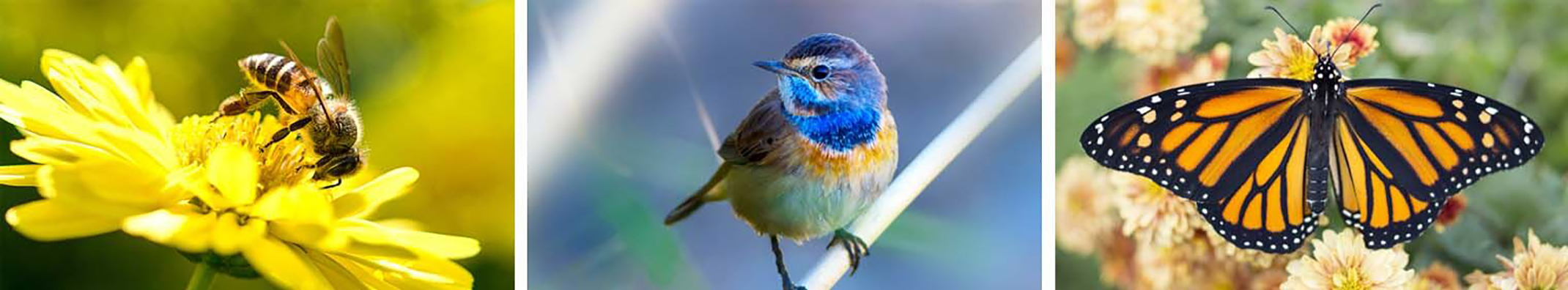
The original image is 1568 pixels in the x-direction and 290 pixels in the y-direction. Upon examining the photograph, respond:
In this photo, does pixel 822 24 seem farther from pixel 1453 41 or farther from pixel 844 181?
pixel 1453 41

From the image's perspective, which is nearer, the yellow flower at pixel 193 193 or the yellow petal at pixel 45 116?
the yellow flower at pixel 193 193

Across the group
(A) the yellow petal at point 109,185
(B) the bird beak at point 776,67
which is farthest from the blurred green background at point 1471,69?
(A) the yellow petal at point 109,185

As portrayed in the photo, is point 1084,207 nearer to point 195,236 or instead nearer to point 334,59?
point 334,59

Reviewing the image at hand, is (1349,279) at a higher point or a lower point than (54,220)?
higher

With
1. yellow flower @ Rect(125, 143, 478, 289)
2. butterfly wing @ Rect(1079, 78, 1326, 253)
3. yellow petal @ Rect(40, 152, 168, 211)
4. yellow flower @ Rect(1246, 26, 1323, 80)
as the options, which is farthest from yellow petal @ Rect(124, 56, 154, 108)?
yellow flower @ Rect(1246, 26, 1323, 80)

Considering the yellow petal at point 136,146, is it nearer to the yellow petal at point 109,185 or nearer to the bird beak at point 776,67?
the yellow petal at point 109,185

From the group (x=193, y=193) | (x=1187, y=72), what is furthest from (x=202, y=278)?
(x=1187, y=72)
